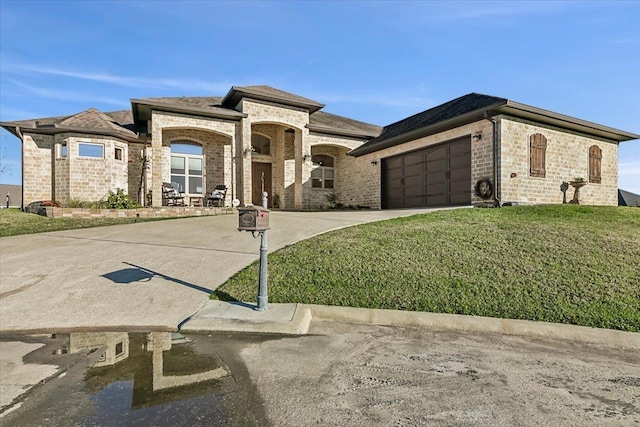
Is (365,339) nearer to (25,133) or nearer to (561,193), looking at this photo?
(561,193)

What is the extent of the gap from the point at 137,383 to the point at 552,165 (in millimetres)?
14377

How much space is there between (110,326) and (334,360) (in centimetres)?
271

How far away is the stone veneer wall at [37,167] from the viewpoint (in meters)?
14.5

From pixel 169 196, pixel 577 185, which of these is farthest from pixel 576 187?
pixel 169 196

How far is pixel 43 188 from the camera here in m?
14.8

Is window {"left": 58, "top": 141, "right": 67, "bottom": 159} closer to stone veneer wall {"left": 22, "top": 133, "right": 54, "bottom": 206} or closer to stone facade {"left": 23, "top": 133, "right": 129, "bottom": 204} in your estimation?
stone facade {"left": 23, "top": 133, "right": 129, "bottom": 204}

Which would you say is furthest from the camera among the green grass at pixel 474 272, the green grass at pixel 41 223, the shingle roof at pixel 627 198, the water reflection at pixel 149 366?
the shingle roof at pixel 627 198

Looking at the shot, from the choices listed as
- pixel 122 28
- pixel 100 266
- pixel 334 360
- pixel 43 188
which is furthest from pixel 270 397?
pixel 43 188

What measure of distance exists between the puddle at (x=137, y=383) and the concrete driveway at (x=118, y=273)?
517 mm

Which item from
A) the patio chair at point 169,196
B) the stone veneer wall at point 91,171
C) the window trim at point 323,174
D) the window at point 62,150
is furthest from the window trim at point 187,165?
the window trim at point 323,174

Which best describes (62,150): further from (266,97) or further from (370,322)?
(370,322)

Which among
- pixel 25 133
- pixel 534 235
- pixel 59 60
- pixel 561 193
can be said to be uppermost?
pixel 59 60

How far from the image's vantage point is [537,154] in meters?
11.9

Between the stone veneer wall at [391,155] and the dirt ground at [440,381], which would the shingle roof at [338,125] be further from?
the dirt ground at [440,381]
